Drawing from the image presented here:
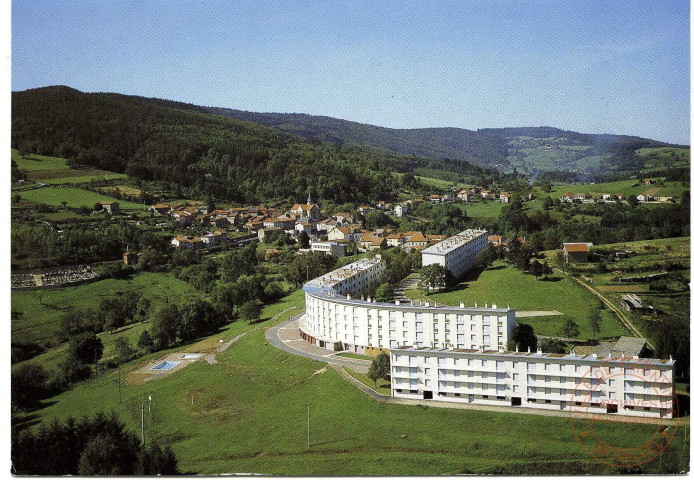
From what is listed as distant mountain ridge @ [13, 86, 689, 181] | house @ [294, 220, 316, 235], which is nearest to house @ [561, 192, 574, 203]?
distant mountain ridge @ [13, 86, 689, 181]

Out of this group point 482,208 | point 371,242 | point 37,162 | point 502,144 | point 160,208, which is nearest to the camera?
point 37,162

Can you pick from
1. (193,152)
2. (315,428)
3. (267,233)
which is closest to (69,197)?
(267,233)

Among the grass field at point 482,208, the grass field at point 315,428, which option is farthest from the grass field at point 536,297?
the grass field at point 482,208

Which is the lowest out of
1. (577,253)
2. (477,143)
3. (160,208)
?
(577,253)

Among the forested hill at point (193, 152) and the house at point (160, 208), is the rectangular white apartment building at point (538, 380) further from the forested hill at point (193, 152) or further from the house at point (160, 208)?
the house at point (160, 208)

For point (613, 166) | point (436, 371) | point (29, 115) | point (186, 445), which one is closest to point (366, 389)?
point (436, 371)

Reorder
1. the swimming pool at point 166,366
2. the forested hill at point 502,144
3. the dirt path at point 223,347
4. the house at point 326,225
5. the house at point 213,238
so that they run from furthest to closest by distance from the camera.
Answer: the forested hill at point 502,144 → the house at point 326,225 → the house at point 213,238 → the swimming pool at point 166,366 → the dirt path at point 223,347

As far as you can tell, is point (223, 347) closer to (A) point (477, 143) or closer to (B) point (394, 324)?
(B) point (394, 324)

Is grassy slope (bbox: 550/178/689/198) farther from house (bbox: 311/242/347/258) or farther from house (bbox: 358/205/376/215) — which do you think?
house (bbox: 311/242/347/258)
